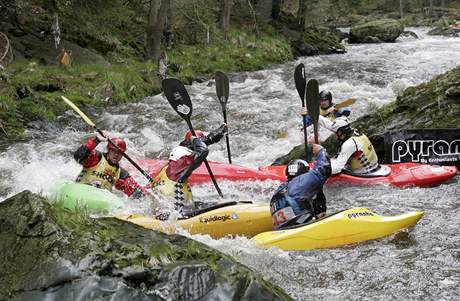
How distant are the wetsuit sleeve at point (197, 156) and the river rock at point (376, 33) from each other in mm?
23970

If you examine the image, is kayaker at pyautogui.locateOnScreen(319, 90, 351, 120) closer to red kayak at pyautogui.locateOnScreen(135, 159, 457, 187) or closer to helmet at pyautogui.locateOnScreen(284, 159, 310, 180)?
red kayak at pyautogui.locateOnScreen(135, 159, 457, 187)

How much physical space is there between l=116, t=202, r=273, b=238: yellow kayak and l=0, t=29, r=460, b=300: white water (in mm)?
165

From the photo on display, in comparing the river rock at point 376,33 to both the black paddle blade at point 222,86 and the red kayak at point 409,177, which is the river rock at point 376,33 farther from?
the red kayak at point 409,177

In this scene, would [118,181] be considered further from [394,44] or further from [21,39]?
[394,44]

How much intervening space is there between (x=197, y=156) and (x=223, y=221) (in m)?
0.78

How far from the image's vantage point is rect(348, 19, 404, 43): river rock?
28203 mm

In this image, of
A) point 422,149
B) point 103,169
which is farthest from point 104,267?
point 422,149

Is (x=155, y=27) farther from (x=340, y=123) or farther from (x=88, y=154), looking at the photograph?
(x=88, y=154)

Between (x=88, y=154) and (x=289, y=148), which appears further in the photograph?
(x=289, y=148)

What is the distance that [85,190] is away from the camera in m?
5.68

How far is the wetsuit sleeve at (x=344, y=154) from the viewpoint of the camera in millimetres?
7188

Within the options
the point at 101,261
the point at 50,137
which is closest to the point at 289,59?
the point at 50,137

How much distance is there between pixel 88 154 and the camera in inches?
243

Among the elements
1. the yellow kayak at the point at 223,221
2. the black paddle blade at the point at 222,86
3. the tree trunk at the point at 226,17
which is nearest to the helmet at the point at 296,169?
the yellow kayak at the point at 223,221
